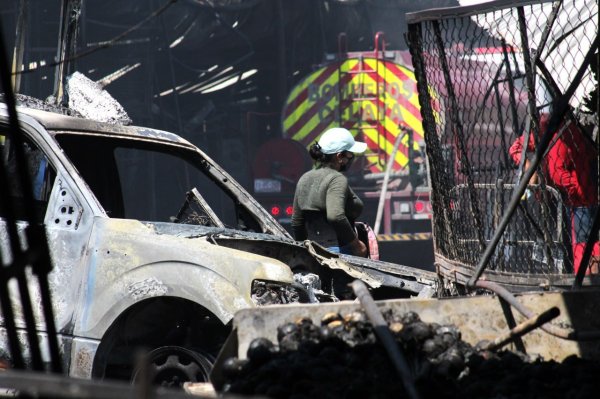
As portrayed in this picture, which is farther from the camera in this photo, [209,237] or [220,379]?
[209,237]

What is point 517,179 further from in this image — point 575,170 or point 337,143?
point 337,143

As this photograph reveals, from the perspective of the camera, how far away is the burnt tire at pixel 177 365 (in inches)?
204

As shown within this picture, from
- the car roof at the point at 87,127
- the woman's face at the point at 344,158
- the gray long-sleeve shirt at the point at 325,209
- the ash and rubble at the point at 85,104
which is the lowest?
the gray long-sleeve shirt at the point at 325,209

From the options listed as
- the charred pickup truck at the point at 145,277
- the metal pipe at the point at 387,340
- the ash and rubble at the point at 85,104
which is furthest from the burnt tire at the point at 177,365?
the ash and rubble at the point at 85,104

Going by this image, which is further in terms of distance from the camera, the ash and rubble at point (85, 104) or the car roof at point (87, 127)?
the ash and rubble at point (85, 104)

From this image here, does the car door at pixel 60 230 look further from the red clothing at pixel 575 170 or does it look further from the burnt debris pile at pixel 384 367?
the red clothing at pixel 575 170

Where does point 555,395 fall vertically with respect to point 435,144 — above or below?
below

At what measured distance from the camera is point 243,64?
15945mm

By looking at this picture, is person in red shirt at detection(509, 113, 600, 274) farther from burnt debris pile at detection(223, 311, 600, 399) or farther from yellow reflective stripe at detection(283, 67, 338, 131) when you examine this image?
yellow reflective stripe at detection(283, 67, 338, 131)

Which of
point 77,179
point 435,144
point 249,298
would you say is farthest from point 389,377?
point 435,144

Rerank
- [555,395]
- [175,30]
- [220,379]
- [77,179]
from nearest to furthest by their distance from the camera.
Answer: [555,395]
[220,379]
[77,179]
[175,30]

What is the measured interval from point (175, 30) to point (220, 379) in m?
11.9

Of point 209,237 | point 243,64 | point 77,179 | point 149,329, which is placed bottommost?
point 149,329

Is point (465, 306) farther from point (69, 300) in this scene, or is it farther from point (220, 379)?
point (69, 300)
